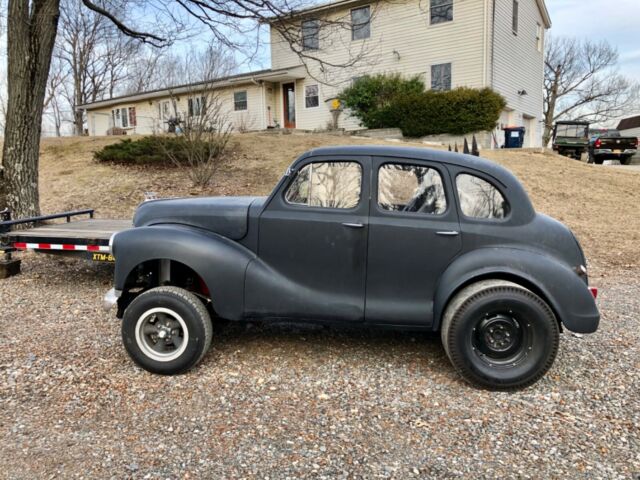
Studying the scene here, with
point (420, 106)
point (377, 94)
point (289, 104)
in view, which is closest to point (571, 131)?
point (420, 106)

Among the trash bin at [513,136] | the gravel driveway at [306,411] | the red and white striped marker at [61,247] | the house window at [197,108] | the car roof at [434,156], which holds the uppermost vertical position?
the house window at [197,108]

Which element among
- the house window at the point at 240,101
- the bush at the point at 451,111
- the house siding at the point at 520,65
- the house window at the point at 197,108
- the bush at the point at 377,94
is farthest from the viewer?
the house window at the point at 240,101

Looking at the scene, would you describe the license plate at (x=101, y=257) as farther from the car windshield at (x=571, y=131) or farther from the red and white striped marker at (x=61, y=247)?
the car windshield at (x=571, y=131)

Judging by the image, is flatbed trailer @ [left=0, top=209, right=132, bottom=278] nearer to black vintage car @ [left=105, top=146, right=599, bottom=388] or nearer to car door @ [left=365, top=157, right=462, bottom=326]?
black vintage car @ [left=105, top=146, right=599, bottom=388]

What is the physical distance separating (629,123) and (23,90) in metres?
58.7

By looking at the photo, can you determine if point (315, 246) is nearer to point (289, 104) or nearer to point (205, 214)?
point (205, 214)

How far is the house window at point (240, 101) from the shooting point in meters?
26.8

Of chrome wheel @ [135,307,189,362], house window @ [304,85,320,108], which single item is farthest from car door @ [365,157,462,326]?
house window @ [304,85,320,108]

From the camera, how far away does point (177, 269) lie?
432 cm

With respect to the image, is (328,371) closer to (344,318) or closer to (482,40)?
(344,318)

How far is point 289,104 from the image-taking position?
2669 centimetres

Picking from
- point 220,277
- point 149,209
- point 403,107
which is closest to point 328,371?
point 220,277

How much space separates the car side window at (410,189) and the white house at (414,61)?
1527 cm

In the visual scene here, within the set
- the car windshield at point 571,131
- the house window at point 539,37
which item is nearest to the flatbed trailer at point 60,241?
the car windshield at point 571,131
